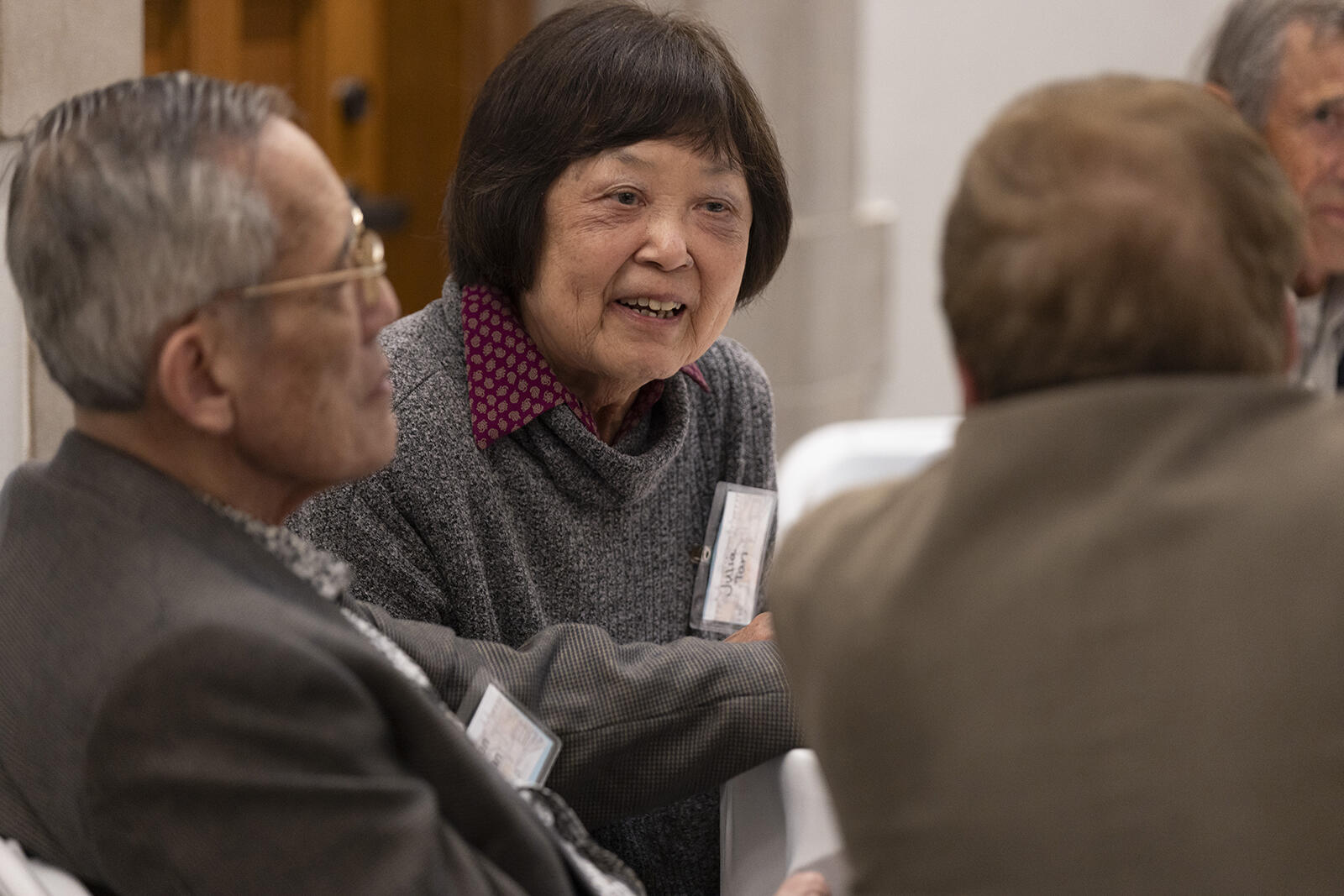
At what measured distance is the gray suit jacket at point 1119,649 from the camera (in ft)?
3.00

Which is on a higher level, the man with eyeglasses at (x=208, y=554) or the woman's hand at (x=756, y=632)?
the man with eyeglasses at (x=208, y=554)

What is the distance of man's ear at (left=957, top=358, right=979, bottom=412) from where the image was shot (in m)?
1.06

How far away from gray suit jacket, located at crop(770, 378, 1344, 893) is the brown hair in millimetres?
39

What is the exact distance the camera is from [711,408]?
2.26 meters

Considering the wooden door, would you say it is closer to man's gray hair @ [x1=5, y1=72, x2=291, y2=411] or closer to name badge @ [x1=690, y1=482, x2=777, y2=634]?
name badge @ [x1=690, y1=482, x2=777, y2=634]

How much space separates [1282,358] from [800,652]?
409 millimetres

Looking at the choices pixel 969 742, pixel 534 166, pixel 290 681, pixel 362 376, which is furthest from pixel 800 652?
pixel 534 166

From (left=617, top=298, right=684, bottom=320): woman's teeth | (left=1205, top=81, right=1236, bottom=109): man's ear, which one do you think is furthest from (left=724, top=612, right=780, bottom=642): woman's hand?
(left=1205, top=81, right=1236, bottom=109): man's ear

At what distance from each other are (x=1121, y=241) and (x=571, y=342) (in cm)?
115

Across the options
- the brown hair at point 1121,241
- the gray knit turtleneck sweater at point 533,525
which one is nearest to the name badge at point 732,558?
the gray knit turtleneck sweater at point 533,525

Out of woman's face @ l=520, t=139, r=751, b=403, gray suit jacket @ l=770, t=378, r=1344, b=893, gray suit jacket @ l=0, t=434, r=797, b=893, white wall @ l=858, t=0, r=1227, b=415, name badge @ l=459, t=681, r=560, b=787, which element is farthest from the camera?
white wall @ l=858, t=0, r=1227, b=415

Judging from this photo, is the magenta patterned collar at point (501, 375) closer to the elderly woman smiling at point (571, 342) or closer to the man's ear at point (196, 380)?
the elderly woman smiling at point (571, 342)

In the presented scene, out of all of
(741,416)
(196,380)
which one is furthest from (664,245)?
(196,380)

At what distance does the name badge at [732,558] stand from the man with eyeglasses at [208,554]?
74cm
